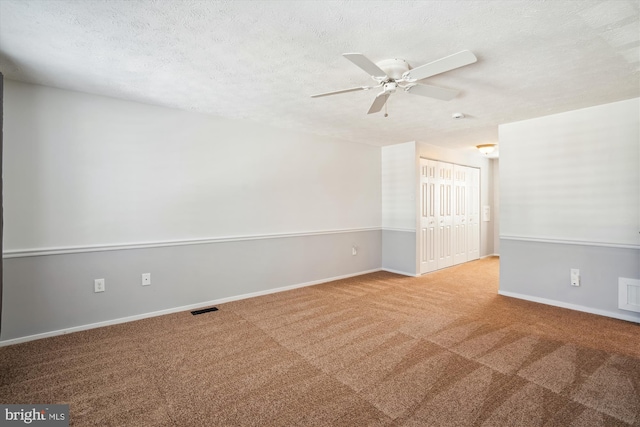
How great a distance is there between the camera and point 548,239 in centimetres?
369

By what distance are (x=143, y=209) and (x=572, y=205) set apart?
483cm

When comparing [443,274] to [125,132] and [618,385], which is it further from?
[125,132]

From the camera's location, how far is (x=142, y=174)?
10.5 feet

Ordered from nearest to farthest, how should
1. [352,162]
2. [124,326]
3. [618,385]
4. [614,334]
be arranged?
[618,385], [614,334], [124,326], [352,162]

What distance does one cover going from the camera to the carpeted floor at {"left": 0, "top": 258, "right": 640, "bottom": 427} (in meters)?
1.77

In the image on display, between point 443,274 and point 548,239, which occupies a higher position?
point 548,239

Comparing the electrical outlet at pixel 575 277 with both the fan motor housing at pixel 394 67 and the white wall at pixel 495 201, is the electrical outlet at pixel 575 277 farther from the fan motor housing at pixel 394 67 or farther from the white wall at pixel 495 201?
the white wall at pixel 495 201

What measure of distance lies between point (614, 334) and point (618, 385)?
1.09 m

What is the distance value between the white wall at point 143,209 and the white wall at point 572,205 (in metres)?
2.56

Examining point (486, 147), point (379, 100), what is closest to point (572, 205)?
point (486, 147)

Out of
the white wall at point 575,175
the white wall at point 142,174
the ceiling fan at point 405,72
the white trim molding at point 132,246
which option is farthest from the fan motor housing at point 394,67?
the white trim molding at point 132,246

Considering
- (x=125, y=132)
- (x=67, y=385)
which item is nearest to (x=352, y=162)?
(x=125, y=132)

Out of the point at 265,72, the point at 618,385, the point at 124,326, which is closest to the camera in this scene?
the point at 618,385

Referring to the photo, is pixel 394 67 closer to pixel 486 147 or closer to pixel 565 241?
pixel 565 241
